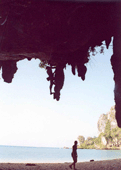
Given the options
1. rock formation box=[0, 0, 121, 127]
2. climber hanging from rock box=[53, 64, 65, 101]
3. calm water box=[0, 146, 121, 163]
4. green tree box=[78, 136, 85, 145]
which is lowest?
green tree box=[78, 136, 85, 145]

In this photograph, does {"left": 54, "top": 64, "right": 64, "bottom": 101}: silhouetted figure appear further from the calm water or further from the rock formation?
the calm water

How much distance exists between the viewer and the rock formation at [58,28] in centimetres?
824

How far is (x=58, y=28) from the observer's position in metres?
9.20

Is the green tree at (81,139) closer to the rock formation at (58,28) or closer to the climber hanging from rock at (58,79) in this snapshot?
the climber hanging from rock at (58,79)

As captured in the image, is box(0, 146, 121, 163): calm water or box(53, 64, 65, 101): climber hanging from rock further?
box(0, 146, 121, 163): calm water

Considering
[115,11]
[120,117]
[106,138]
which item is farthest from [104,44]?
[106,138]

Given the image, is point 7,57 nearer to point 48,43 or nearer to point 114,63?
point 48,43

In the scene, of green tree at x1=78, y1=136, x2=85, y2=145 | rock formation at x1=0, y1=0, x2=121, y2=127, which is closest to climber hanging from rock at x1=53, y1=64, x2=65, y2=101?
rock formation at x1=0, y1=0, x2=121, y2=127

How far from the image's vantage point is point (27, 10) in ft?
27.8

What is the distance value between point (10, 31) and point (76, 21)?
164 inches

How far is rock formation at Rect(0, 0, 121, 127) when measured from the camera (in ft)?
27.0

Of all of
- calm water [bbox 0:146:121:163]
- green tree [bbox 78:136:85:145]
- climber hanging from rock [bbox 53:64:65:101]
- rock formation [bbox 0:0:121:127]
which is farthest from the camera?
green tree [bbox 78:136:85:145]

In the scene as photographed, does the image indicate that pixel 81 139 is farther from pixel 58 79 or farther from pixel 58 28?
pixel 58 28

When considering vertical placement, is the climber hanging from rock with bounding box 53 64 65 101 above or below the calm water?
above
